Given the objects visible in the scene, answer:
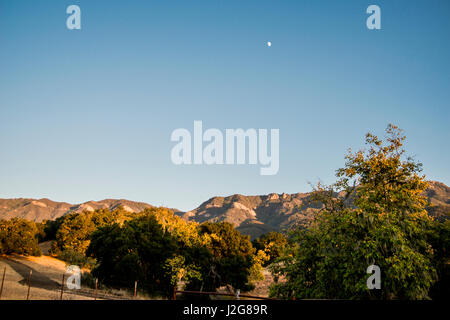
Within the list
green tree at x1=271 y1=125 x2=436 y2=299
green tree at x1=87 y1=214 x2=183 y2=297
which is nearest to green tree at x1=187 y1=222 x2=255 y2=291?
green tree at x1=87 y1=214 x2=183 y2=297

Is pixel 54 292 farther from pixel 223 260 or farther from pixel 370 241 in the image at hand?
pixel 370 241

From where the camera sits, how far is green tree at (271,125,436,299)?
1733 cm

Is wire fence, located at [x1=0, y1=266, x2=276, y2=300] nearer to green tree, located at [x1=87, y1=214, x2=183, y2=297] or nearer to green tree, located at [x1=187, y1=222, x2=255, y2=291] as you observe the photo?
green tree, located at [x1=87, y1=214, x2=183, y2=297]

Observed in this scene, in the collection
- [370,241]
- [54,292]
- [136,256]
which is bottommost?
[54,292]

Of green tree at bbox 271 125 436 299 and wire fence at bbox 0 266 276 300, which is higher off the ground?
green tree at bbox 271 125 436 299

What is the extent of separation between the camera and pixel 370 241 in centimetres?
1772

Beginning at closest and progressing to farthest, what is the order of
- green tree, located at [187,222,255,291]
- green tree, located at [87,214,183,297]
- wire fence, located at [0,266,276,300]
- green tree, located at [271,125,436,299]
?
green tree, located at [271,125,436,299]
wire fence, located at [0,266,276,300]
green tree, located at [87,214,183,297]
green tree, located at [187,222,255,291]

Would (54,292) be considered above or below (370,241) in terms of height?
below

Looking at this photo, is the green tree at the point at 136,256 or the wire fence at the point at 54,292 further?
the green tree at the point at 136,256

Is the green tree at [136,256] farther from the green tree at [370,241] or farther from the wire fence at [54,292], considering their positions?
the green tree at [370,241]

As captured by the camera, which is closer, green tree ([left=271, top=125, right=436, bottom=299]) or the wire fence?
green tree ([left=271, top=125, right=436, bottom=299])

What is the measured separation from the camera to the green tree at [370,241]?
1733cm

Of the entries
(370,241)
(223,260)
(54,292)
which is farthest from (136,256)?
(370,241)

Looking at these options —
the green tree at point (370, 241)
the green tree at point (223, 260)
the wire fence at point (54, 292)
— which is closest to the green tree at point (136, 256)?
the wire fence at point (54, 292)
